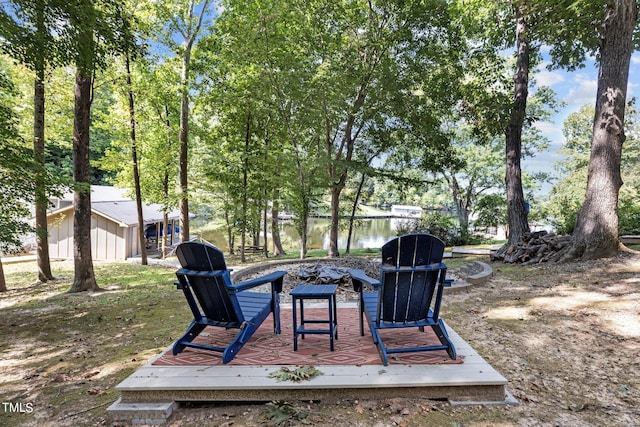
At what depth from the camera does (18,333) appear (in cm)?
450

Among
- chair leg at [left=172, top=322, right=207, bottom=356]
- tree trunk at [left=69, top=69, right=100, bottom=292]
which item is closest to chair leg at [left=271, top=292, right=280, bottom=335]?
chair leg at [left=172, top=322, right=207, bottom=356]

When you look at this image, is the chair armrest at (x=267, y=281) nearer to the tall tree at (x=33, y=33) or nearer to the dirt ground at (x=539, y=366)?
the dirt ground at (x=539, y=366)

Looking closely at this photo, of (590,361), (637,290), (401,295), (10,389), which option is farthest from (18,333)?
(637,290)

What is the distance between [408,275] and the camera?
2.74 m

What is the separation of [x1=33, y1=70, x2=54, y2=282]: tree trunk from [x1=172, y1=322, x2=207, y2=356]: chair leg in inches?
155

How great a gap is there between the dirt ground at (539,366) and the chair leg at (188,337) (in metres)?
0.61

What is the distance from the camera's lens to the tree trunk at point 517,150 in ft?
31.1

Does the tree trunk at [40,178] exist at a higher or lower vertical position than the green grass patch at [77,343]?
higher

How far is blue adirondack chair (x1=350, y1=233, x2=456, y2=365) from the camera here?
107 inches

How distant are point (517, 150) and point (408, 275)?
8.73 meters

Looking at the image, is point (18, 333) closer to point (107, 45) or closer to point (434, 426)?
point (107, 45)

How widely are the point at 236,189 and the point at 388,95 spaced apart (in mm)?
7731

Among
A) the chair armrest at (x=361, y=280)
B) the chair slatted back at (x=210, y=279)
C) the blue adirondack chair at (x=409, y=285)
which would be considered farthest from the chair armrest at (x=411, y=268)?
the chair slatted back at (x=210, y=279)

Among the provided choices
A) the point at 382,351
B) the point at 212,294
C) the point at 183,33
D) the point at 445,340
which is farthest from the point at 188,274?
the point at 183,33
